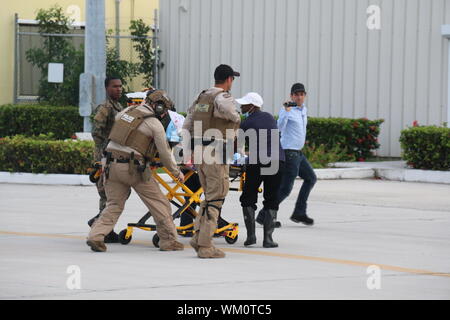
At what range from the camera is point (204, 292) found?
8680 millimetres

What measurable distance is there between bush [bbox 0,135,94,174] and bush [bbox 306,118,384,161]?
540 cm

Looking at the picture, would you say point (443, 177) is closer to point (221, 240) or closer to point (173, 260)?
point (221, 240)

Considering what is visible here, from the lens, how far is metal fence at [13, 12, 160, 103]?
2764cm

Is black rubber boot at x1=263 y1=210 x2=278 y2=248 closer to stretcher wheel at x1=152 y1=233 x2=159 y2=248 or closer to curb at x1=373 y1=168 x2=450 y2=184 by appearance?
stretcher wheel at x1=152 y1=233 x2=159 y2=248

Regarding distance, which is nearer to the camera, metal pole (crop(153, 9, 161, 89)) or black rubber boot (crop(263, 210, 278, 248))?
black rubber boot (crop(263, 210, 278, 248))

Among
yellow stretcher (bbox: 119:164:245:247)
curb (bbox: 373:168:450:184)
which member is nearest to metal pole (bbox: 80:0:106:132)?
curb (bbox: 373:168:450:184)

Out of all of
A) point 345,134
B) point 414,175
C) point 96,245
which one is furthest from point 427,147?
point 96,245

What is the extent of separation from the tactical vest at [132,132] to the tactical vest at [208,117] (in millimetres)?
532

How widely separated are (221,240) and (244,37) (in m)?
14.1

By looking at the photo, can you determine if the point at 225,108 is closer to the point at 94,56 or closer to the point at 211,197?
the point at 211,197

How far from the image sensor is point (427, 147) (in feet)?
66.8

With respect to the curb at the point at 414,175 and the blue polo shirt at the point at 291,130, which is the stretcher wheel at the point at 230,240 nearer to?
the blue polo shirt at the point at 291,130

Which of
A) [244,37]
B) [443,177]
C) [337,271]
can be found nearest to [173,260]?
[337,271]

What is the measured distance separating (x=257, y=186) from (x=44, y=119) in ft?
50.3
